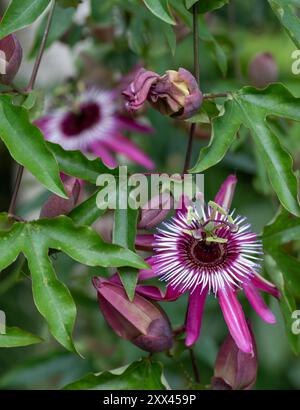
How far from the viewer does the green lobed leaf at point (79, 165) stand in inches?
45.3

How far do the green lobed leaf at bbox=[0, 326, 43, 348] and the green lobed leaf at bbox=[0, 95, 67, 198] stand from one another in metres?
0.19

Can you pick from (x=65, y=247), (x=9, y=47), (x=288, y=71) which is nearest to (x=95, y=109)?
(x=9, y=47)

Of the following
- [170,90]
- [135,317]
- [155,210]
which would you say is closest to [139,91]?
[170,90]

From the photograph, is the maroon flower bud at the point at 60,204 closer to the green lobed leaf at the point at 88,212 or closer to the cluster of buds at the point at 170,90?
the green lobed leaf at the point at 88,212

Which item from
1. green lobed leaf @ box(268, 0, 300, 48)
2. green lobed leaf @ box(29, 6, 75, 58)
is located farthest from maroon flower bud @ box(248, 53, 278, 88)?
green lobed leaf @ box(268, 0, 300, 48)

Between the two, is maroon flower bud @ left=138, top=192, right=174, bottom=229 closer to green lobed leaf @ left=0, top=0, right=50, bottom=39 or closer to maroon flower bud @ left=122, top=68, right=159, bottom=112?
maroon flower bud @ left=122, top=68, right=159, bottom=112

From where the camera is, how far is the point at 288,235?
1271 mm

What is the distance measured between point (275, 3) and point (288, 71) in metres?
1.92

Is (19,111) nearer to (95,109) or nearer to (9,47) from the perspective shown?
(9,47)

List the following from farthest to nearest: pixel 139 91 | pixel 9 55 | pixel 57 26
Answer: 1. pixel 57 26
2. pixel 9 55
3. pixel 139 91

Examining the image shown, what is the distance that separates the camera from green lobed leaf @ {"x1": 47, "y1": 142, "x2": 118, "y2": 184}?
1.15 meters

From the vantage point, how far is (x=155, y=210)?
44.3 inches

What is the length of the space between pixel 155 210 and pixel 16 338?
0.77ft

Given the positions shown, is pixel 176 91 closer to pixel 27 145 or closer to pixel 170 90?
pixel 170 90
